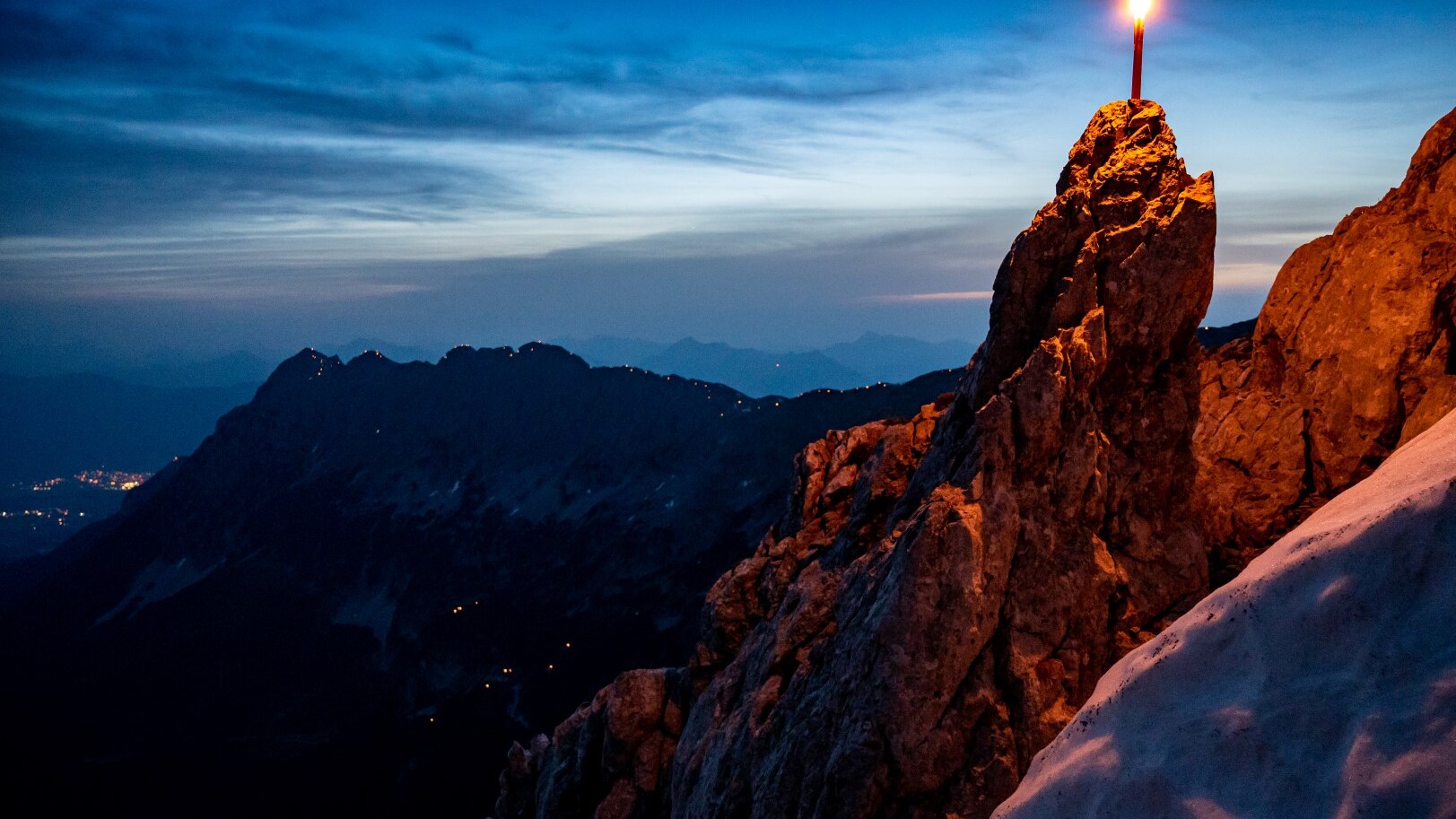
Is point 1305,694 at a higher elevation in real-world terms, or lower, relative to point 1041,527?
lower

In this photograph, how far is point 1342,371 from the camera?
81.3 feet

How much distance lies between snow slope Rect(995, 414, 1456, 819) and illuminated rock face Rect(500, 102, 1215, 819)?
2.38m

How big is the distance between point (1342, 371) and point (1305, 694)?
47.9 feet

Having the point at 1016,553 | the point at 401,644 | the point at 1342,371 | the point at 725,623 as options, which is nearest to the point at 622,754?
the point at 725,623

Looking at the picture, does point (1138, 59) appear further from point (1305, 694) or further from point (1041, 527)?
point (1305, 694)

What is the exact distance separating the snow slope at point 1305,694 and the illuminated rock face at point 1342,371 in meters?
5.86

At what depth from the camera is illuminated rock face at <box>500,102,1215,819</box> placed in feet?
65.2

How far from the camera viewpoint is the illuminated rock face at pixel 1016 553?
65.2 ft

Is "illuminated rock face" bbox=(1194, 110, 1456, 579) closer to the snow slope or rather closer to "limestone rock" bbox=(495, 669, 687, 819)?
the snow slope

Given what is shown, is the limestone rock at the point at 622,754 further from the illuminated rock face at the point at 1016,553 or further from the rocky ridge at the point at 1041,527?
the illuminated rock face at the point at 1016,553

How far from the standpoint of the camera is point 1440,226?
79.8 feet

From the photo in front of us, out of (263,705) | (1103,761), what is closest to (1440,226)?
(1103,761)

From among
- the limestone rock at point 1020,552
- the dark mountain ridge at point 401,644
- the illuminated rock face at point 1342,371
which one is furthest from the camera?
the dark mountain ridge at point 401,644

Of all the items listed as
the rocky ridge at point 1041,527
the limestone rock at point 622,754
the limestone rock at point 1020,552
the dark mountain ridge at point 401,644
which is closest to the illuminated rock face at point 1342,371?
the rocky ridge at point 1041,527
